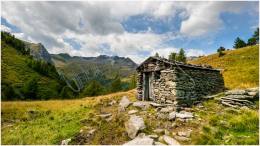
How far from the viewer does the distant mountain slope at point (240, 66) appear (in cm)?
3625

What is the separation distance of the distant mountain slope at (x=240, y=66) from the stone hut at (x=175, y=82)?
13254 mm

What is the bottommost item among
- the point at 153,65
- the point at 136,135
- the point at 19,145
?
the point at 19,145

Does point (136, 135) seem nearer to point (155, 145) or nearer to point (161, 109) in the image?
point (155, 145)

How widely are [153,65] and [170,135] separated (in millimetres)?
10815

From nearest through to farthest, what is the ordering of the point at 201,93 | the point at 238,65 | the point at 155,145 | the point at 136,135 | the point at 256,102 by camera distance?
the point at 155,145
the point at 136,135
the point at 256,102
the point at 201,93
the point at 238,65

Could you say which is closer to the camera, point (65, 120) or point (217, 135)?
point (217, 135)

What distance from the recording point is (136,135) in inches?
459

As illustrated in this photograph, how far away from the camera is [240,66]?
47.2 meters

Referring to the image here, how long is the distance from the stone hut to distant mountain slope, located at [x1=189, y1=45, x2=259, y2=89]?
43.5 feet

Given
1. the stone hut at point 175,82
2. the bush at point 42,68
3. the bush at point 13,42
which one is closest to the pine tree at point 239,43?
the stone hut at point 175,82

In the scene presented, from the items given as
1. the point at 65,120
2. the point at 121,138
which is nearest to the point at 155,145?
the point at 121,138

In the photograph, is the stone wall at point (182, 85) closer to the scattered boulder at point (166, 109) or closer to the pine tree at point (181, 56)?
the scattered boulder at point (166, 109)

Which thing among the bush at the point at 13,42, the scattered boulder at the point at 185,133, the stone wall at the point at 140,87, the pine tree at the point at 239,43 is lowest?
the scattered boulder at the point at 185,133

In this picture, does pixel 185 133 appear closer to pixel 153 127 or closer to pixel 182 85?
pixel 153 127
